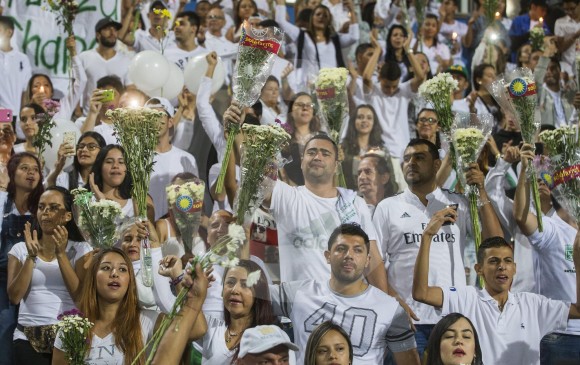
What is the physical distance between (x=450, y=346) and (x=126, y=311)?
5.96ft

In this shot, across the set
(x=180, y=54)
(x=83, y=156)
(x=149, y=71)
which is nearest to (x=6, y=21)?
(x=180, y=54)

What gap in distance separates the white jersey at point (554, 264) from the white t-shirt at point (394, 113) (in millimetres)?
2628

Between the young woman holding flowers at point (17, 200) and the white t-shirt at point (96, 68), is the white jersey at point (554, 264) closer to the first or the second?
the young woman holding flowers at point (17, 200)

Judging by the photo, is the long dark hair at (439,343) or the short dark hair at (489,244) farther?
the short dark hair at (489,244)

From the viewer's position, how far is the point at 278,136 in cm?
675

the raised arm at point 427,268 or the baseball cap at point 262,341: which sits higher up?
the raised arm at point 427,268

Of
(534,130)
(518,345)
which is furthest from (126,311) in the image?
(534,130)

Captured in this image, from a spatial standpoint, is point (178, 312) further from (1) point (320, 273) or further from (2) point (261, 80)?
(2) point (261, 80)

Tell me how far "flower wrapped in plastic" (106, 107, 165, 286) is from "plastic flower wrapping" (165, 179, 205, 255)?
0.34 metres

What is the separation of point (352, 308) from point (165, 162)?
2.58m

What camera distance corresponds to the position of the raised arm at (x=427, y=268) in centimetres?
700

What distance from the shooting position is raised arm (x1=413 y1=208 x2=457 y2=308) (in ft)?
23.0

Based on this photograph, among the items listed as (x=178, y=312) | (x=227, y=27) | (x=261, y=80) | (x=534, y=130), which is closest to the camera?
(x=178, y=312)

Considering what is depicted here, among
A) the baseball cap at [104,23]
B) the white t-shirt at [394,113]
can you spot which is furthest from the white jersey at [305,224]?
the baseball cap at [104,23]
